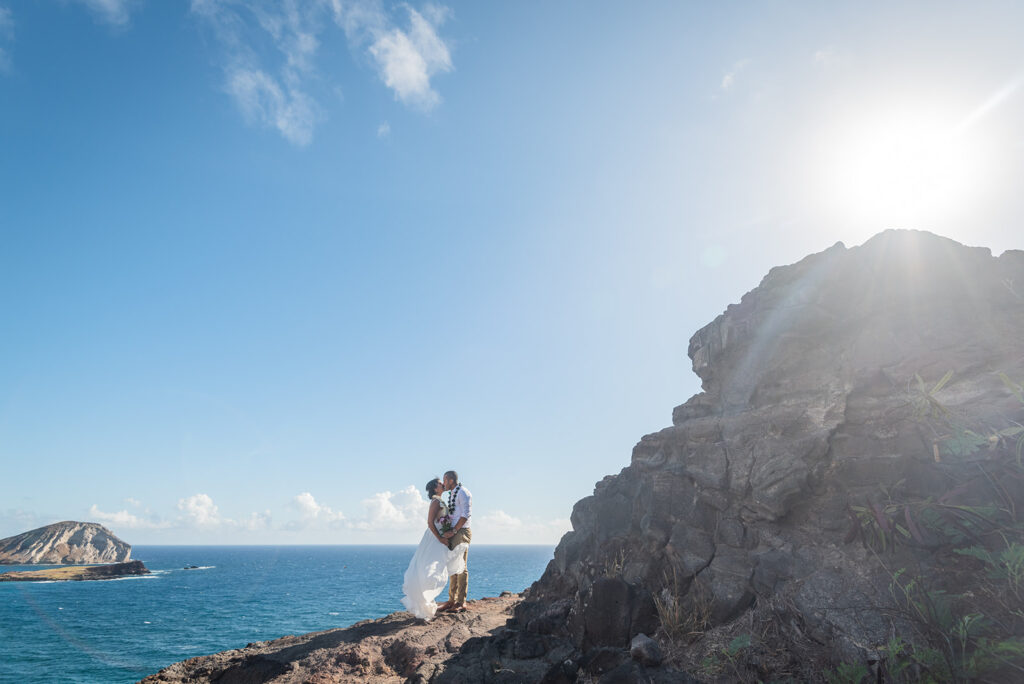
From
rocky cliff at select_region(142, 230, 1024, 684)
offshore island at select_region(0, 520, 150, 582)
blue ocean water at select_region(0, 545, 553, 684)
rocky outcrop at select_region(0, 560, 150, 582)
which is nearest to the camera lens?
rocky cliff at select_region(142, 230, 1024, 684)

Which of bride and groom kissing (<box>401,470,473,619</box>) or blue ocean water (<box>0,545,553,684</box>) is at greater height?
bride and groom kissing (<box>401,470,473,619</box>)

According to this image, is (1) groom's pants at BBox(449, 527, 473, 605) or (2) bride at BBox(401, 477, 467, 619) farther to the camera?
(1) groom's pants at BBox(449, 527, 473, 605)

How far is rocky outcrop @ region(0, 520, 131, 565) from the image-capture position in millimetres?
137250

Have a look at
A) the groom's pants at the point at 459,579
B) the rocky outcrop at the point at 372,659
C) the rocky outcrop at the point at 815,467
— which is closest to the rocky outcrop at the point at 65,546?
the rocky outcrop at the point at 372,659

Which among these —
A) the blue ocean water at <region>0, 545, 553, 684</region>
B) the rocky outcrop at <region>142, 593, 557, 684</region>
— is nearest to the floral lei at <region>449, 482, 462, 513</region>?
the rocky outcrop at <region>142, 593, 557, 684</region>

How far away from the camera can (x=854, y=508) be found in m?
7.44

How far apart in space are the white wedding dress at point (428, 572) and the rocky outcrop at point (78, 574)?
4493 inches

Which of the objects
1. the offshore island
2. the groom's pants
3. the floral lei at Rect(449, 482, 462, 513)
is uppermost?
the floral lei at Rect(449, 482, 462, 513)

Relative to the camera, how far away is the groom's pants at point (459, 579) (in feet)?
36.2

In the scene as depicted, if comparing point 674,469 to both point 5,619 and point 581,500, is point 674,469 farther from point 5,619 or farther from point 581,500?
point 5,619

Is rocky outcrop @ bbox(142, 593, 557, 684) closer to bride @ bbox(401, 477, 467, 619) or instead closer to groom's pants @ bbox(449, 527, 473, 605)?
bride @ bbox(401, 477, 467, 619)

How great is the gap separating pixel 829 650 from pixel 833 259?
34.5ft

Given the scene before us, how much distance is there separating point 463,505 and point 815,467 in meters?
7.25

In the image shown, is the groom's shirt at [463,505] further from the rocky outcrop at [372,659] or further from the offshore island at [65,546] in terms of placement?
the offshore island at [65,546]
